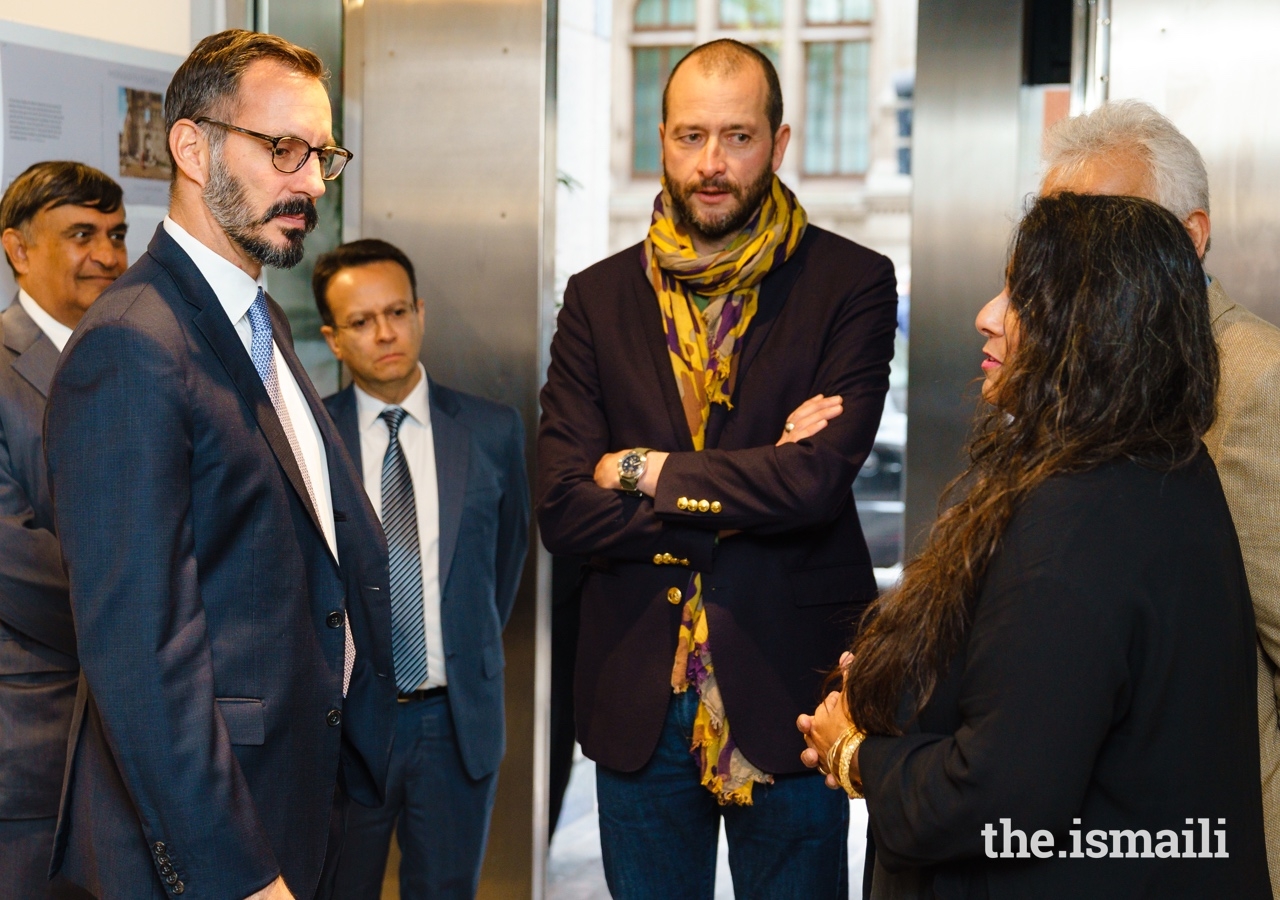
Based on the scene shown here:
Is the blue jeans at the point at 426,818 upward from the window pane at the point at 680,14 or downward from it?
downward

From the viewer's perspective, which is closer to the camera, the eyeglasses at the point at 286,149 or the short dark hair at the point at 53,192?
the eyeglasses at the point at 286,149

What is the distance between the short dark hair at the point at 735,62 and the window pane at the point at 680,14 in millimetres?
25492

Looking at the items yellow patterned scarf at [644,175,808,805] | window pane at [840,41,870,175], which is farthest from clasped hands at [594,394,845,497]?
window pane at [840,41,870,175]

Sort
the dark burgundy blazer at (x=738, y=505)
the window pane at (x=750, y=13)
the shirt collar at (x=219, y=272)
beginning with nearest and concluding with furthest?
1. the shirt collar at (x=219, y=272)
2. the dark burgundy blazer at (x=738, y=505)
3. the window pane at (x=750, y=13)

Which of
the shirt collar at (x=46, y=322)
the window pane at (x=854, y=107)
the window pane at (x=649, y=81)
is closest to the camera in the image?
the shirt collar at (x=46, y=322)

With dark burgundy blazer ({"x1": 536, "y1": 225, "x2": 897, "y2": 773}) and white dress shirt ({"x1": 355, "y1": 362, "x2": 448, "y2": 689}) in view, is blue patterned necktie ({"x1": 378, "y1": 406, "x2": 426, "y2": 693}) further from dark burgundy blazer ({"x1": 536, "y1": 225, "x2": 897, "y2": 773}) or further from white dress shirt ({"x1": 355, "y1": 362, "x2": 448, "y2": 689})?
dark burgundy blazer ({"x1": 536, "y1": 225, "x2": 897, "y2": 773})

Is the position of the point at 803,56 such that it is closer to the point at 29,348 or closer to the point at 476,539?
the point at 476,539

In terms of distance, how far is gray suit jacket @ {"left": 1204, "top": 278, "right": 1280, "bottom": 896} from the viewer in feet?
5.77

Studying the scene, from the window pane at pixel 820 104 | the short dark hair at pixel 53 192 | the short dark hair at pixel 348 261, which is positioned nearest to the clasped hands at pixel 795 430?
the short dark hair at pixel 348 261

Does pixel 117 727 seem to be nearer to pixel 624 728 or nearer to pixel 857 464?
pixel 624 728

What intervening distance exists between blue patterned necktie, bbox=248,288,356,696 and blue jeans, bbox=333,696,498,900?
3.18 feet

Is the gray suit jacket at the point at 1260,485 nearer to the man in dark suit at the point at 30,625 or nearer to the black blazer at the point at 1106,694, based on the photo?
the black blazer at the point at 1106,694

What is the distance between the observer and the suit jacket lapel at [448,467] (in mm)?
3018

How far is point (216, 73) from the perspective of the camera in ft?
6.40
